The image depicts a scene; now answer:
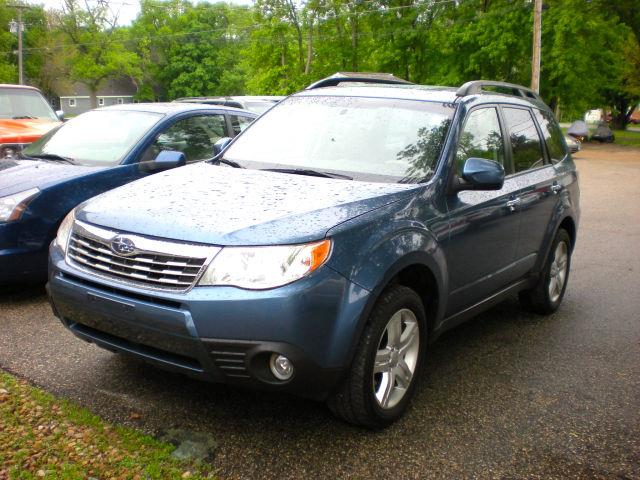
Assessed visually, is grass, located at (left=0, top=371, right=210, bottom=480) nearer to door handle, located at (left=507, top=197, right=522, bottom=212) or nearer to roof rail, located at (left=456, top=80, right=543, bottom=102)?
door handle, located at (left=507, top=197, right=522, bottom=212)

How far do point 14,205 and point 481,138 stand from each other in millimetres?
3450

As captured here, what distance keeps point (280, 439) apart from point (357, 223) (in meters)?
1.13

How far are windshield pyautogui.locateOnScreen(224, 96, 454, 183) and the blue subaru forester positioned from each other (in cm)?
1

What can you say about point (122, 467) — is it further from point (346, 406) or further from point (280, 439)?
point (346, 406)

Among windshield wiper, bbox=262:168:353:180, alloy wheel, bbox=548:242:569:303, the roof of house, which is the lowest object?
alloy wheel, bbox=548:242:569:303

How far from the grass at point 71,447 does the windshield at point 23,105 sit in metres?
8.21

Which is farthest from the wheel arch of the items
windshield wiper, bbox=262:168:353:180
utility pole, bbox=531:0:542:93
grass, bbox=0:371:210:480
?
utility pole, bbox=531:0:542:93

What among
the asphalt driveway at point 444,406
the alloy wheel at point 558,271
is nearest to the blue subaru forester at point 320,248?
the asphalt driveway at point 444,406

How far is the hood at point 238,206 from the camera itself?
3055mm

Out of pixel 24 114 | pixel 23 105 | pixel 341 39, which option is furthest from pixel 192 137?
pixel 341 39

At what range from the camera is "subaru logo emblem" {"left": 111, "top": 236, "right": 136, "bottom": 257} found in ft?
10.3

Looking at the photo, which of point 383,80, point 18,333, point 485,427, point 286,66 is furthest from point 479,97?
point 286,66

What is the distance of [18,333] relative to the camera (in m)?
4.71

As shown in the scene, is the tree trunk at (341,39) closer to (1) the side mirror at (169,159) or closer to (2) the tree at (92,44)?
(2) the tree at (92,44)
